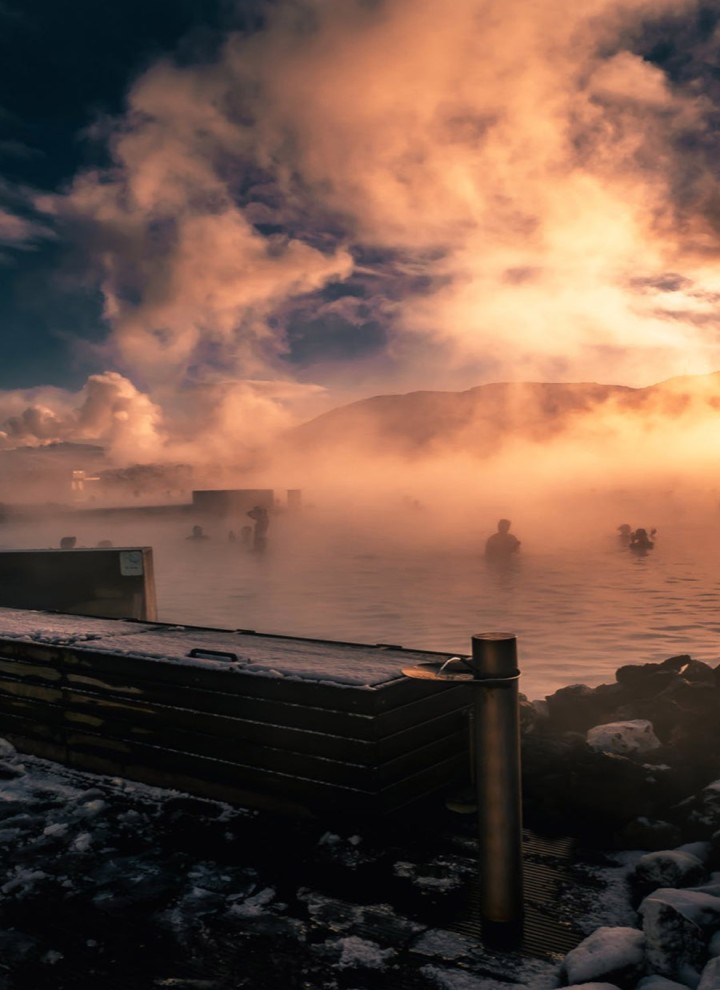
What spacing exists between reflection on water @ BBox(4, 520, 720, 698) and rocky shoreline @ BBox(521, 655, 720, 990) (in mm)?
5683

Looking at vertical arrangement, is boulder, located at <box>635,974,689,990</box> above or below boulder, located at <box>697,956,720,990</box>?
below

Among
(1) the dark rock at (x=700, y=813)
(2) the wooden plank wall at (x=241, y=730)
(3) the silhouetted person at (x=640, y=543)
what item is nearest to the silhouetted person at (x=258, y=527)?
(3) the silhouetted person at (x=640, y=543)

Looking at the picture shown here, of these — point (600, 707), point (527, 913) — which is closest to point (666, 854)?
point (527, 913)

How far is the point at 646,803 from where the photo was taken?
4.75 m

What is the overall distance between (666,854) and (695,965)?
0.89 meters

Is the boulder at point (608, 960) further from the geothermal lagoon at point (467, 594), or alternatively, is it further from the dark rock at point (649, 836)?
the geothermal lagoon at point (467, 594)

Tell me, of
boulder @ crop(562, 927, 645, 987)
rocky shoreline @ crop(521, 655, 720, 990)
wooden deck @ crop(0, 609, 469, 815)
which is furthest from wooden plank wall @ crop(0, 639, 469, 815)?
boulder @ crop(562, 927, 645, 987)

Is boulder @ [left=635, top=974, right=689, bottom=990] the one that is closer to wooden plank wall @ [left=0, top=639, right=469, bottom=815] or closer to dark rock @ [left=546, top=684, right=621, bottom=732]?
wooden plank wall @ [left=0, top=639, right=469, bottom=815]

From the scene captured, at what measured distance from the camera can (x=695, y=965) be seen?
10.3 ft

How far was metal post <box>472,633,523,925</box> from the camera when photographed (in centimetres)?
344

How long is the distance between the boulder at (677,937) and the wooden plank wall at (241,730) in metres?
1.46

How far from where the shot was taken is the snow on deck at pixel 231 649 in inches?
183

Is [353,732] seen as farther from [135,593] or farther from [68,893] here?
[135,593]

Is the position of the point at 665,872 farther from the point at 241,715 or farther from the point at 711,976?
the point at 241,715
